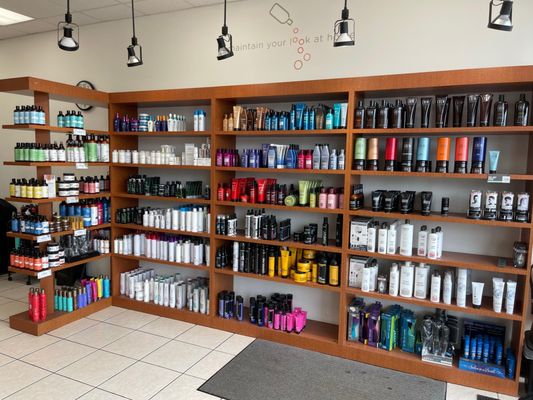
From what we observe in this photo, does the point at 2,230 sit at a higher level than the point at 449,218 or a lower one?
lower

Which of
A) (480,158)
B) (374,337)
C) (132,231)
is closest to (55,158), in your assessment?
(132,231)

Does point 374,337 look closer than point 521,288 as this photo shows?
No

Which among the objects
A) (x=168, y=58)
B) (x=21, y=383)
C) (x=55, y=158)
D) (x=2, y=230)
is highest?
(x=168, y=58)

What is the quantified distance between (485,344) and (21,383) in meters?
3.70

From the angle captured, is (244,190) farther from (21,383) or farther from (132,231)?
(21,383)

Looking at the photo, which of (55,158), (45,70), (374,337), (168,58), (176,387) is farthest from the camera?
(45,70)

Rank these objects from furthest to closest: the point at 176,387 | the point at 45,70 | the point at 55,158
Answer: the point at 45,70
the point at 55,158
the point at 176,387

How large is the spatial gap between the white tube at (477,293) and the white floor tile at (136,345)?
2.77 meters

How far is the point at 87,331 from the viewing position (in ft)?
12.8

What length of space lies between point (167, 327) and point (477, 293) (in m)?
2.95

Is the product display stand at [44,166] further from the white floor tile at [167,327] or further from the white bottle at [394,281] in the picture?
the white bottle at [394,281]

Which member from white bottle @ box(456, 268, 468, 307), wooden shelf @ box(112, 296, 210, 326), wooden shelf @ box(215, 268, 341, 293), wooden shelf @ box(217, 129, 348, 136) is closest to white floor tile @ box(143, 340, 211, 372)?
wooden shelf @ box(112, 296, 210, 326)

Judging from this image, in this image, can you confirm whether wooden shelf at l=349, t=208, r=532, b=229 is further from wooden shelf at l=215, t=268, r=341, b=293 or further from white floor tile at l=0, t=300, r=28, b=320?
white floor tile at l=0, t=300, r=28, b=320

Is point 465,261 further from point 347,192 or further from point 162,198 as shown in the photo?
point 162,198
